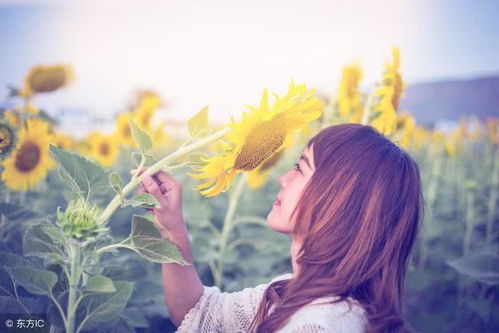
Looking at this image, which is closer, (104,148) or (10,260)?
(10,260)

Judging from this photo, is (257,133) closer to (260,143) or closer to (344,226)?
(260,143)

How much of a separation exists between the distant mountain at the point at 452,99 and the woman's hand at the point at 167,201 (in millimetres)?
2023

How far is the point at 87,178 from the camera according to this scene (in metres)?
0.85

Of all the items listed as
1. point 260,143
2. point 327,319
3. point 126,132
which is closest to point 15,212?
point 260,143

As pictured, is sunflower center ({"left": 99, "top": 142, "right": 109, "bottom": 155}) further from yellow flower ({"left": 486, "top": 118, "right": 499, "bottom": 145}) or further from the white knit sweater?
yellow flower ({"left": 486, "top": 118, "right": 499, "bottom": 145})

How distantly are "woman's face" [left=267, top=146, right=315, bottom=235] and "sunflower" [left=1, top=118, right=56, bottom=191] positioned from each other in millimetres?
873

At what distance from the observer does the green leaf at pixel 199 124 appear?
0.90 m

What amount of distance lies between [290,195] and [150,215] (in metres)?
0.31

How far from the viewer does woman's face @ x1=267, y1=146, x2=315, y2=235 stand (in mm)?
1077

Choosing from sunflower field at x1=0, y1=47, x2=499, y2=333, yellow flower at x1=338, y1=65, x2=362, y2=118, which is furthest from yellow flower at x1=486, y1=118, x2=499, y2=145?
yellow flower at x1=338, y1=65, x2=362, y2=118

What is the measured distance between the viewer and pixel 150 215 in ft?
3.33

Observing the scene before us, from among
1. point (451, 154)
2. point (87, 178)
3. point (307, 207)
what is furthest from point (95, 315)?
point (451, 154)

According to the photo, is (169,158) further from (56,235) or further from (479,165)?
(479,165)

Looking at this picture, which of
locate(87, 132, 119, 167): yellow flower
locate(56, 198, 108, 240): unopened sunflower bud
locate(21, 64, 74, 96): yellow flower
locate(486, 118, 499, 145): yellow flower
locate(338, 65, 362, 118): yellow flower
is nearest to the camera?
locate(56, 198, 108, 240): unopened sunflower bud
